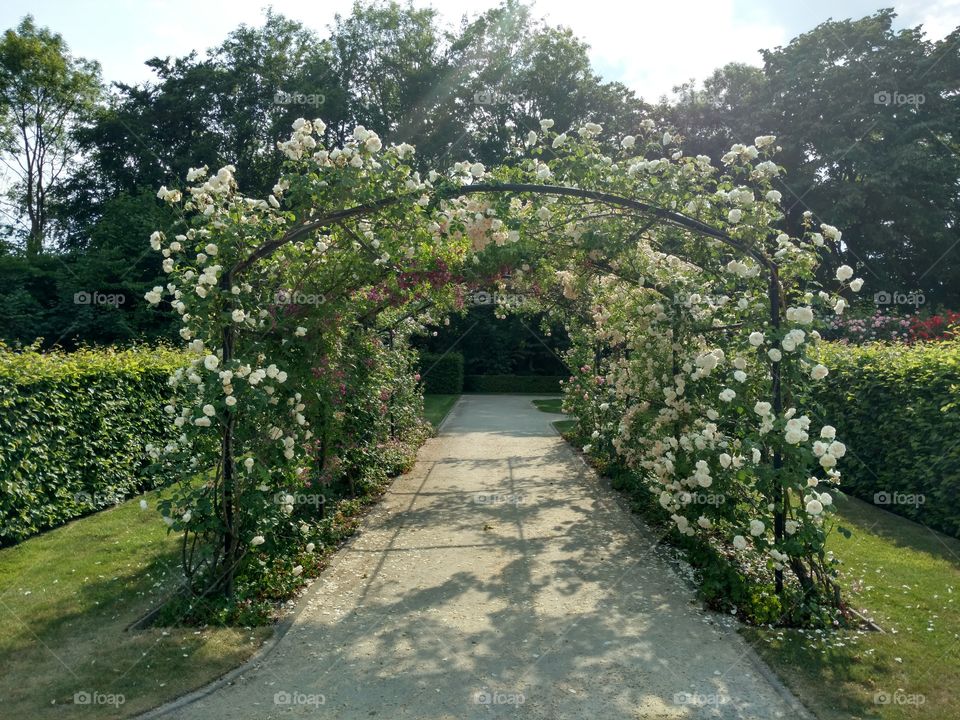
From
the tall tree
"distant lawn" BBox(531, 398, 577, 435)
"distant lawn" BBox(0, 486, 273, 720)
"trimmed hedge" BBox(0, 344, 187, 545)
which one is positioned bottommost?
"distant lawn" BBox(531, 398, 577, 435)

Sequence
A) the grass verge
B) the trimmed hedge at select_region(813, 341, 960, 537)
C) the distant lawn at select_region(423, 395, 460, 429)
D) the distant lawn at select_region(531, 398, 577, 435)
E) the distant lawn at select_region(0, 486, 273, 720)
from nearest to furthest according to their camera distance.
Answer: the grass verge
the distant lawn at select_region(0, 486, 273, 720)
the trimmed hedge at select_region(813, 341, 960, 537)
the distant lawn at select_region(531, 398, 577, 435)
the distant lawn at select_region(423, 395, 460, 429)

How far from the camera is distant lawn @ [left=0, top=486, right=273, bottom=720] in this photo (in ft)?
13.8

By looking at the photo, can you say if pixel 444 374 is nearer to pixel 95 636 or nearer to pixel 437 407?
pixel 437 407

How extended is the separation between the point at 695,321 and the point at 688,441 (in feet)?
4.20

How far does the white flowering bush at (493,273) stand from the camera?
17.7ft

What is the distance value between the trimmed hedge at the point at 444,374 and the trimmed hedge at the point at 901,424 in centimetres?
1956

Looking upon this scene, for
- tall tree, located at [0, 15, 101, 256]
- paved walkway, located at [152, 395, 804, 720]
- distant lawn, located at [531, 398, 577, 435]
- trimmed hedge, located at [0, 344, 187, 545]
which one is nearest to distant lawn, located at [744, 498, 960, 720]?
paved walkway, located at [152, 395, 804, 720]

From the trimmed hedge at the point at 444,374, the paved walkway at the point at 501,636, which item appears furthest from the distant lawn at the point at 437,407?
the paved walkway at the point at 501,636

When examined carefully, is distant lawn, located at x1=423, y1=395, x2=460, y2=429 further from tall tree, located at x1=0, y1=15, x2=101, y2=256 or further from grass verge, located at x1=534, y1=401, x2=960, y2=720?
tall tree, located at x1=0, y1=15, x2=101, y2=256

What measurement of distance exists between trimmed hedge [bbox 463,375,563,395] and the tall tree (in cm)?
1945

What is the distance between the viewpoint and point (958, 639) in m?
4.85

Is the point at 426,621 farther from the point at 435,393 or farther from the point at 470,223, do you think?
the point at 435,393

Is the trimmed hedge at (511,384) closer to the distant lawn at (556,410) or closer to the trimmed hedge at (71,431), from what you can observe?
the distant lawn at (556,410)

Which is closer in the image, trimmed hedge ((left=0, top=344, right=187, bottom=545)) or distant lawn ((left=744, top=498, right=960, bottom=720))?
distant lawn ((left=744, top=498, right=960, bottom=720))
